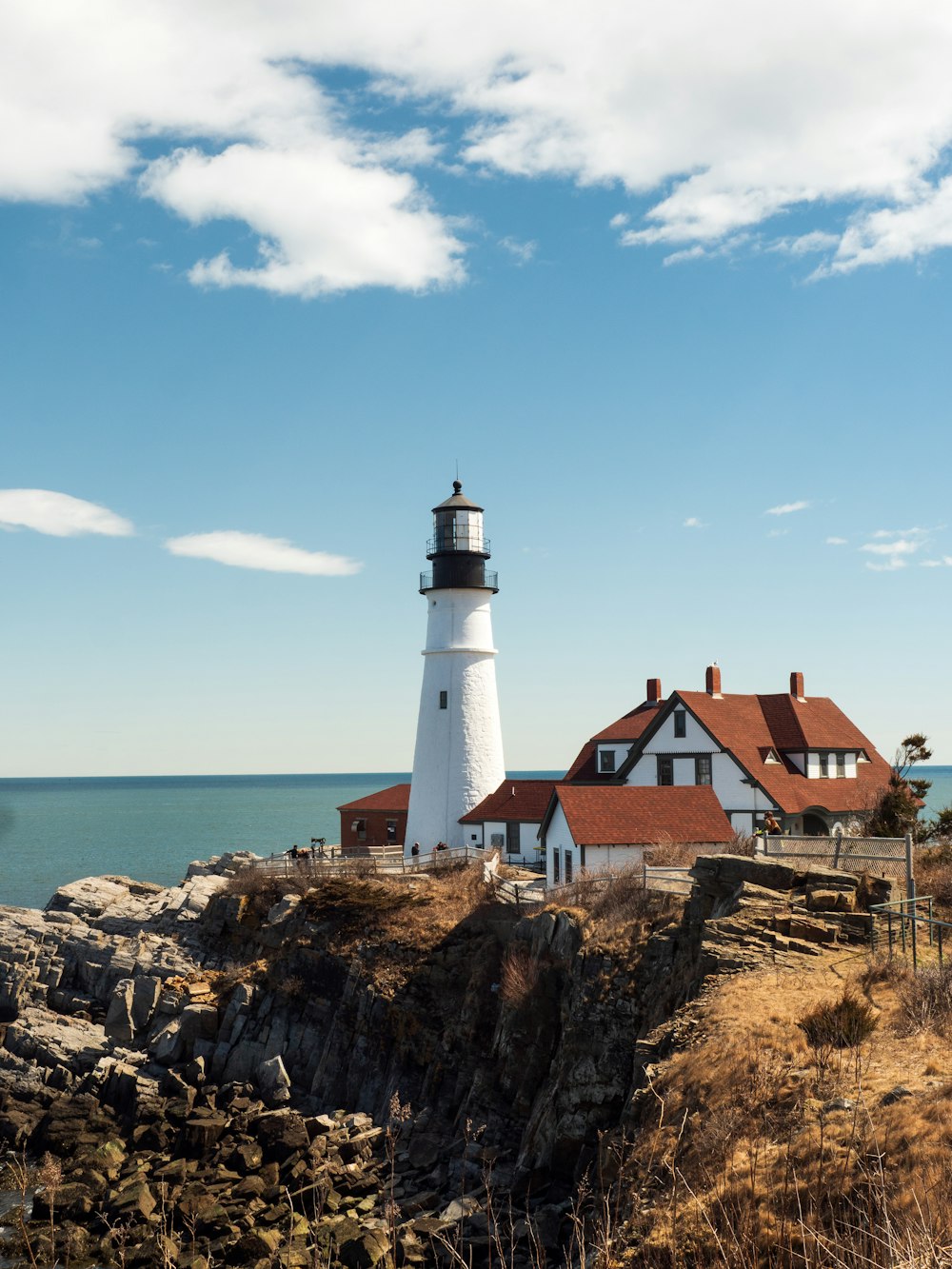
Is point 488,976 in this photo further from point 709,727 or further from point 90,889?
point 90,889

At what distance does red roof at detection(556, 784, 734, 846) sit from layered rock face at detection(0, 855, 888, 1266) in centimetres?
448

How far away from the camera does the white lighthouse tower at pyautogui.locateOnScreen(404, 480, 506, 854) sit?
45.2m

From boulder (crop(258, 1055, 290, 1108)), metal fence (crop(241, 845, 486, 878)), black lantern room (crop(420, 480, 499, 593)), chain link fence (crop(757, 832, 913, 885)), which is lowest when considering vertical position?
boulder (crop(258, 1055, 290, 1108))

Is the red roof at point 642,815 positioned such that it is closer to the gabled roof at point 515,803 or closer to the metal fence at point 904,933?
the gabled roof at point 515,803

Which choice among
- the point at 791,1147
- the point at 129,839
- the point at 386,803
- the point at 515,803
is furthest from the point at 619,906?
the point at 129,839

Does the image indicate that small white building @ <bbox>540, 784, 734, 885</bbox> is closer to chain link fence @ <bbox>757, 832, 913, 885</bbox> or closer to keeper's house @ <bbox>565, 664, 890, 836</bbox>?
keeper's house @ <bbox>565, 664, 890, 836</bbox>

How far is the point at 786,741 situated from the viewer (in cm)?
4541

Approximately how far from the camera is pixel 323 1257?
66.5ft

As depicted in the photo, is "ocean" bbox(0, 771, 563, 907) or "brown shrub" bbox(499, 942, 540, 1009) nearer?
"brown shrub" bbox(499, 942, 540, 1009)

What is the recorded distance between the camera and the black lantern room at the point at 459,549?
4544cm

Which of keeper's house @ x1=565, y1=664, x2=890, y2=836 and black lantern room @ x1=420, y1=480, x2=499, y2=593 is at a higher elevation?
black lantern room @ x1=420, y1=480, x2=499, y2=593

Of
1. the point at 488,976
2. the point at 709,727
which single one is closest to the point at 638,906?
the point at 488,976

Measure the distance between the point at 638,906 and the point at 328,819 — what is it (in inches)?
5478

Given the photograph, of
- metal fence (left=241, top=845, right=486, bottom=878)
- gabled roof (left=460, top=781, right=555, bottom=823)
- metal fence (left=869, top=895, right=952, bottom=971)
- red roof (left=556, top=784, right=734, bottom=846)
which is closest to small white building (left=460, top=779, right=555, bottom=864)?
gabled roof (left=460, top=781, right=555, bottom=823)
